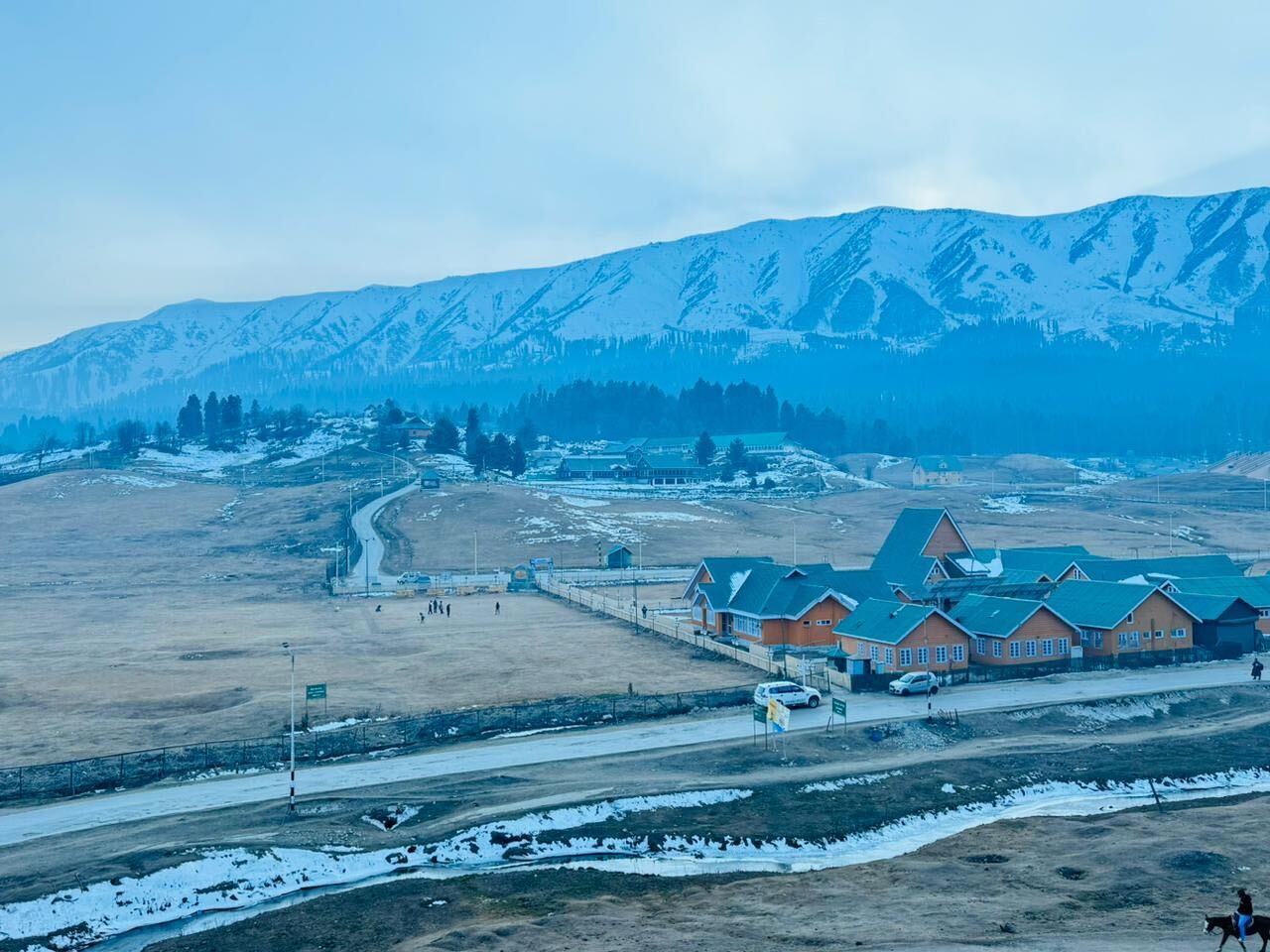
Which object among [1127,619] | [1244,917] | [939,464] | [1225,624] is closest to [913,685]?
[1127,619]

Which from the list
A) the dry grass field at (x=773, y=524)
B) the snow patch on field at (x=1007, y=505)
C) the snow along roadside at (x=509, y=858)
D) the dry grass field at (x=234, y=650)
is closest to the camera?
the snow along roadside at (x=509, y=858)

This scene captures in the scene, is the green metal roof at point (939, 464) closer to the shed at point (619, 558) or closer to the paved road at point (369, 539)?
the paved road at point (369, 539)

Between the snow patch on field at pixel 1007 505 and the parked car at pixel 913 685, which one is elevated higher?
the snow patch on field at pixel 1007 505

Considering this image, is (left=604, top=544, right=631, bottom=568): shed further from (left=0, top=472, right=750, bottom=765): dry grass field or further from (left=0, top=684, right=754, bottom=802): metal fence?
(left=0, top=684, right=754, bottom=802): metal fence

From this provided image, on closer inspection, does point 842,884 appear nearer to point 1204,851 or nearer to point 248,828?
point 1204,851

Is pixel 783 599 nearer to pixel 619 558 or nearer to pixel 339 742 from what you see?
pixel 339 742

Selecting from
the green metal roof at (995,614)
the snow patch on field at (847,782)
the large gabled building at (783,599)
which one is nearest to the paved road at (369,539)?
the large gabled building at (783,599)
